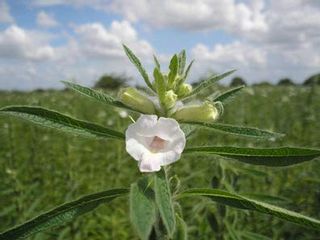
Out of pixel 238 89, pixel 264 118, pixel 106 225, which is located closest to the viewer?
pixel 238 89

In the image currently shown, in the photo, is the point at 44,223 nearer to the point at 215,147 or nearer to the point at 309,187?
the point at 215,147

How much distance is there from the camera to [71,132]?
49.6 inches

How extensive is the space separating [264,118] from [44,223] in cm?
849

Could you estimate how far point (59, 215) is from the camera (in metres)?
1.20

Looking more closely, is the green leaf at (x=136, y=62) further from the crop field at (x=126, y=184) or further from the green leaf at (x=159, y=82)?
the crop field at (x=126, y=184)

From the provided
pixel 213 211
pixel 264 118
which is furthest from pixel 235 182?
pixel 264 118

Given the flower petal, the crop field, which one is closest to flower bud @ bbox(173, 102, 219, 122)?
the crop field

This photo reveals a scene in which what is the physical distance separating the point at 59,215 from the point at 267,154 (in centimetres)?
56

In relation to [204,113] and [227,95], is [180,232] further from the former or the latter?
[227,95]

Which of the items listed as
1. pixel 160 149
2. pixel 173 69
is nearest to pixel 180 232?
pixel 160 149

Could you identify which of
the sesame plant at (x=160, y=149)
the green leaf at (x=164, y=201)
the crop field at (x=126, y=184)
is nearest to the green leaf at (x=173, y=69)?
the sesame plant at (x=160, y=149)

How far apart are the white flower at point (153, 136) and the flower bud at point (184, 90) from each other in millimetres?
242

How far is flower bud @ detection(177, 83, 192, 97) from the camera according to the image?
1.44 m

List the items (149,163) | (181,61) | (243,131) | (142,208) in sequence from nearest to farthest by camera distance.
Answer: (142,208), (149,163), (243,131), (181,61)
